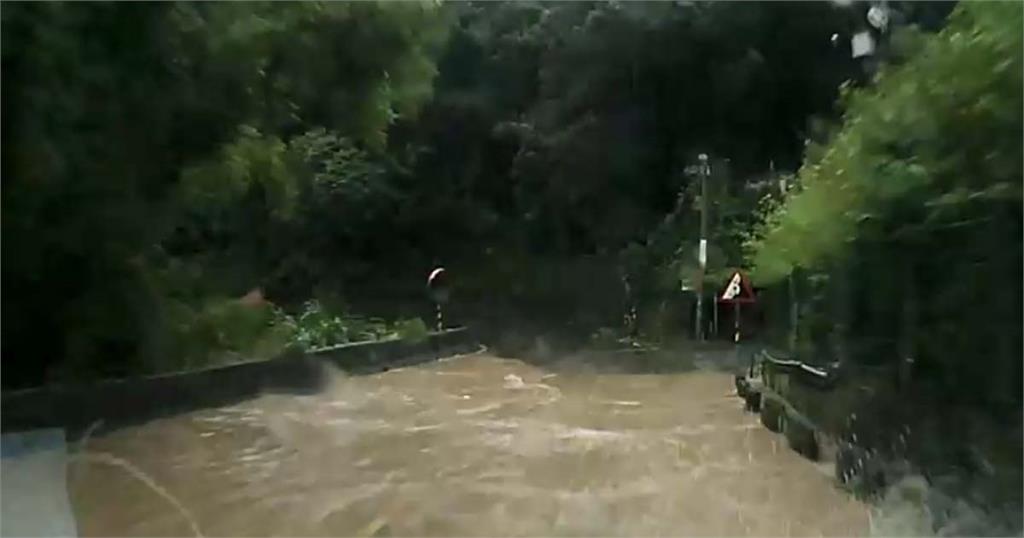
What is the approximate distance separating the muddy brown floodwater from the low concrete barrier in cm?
4

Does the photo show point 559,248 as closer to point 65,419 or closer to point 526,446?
point 526,446

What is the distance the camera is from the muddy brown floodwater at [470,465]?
2.91 meters

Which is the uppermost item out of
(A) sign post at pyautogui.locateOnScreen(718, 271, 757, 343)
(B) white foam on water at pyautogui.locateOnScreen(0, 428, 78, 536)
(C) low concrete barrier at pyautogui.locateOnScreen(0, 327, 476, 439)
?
(A) sign post at pyautogui.locateOnScreen(718, 271, 757, 343)

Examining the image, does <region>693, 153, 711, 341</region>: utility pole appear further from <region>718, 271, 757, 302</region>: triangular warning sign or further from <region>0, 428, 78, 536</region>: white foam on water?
<region>0, 428, 78, 536</region>: white foam on water

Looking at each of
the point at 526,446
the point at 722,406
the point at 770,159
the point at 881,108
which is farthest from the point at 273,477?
the point at 881,108

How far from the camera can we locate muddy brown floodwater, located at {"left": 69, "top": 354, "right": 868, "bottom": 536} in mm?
2912

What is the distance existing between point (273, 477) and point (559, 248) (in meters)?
0.96

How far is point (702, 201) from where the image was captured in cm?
326

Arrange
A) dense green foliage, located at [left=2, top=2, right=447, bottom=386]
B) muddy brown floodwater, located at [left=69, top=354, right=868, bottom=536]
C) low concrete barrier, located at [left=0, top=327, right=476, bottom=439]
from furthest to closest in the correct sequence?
muddy brown floodwater, located at [left=69, top=354, right=868, bottom=536]
low concrete barrier, located at [left=0, top=327, right=476, bottom=439]
dense green foliage, located at [left=2, top=2, right=447, bottom=386]

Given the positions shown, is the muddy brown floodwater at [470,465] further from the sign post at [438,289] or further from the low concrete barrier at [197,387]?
the sign post at [438,289]

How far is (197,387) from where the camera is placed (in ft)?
9.93

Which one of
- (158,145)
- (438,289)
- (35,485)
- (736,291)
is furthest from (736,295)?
(35,485)

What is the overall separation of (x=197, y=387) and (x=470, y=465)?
2.36 ft

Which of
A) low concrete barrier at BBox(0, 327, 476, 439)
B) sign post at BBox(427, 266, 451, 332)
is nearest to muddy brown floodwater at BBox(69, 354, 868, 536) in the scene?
low concrete barrier at BBox(0, 327, 476, 439)
